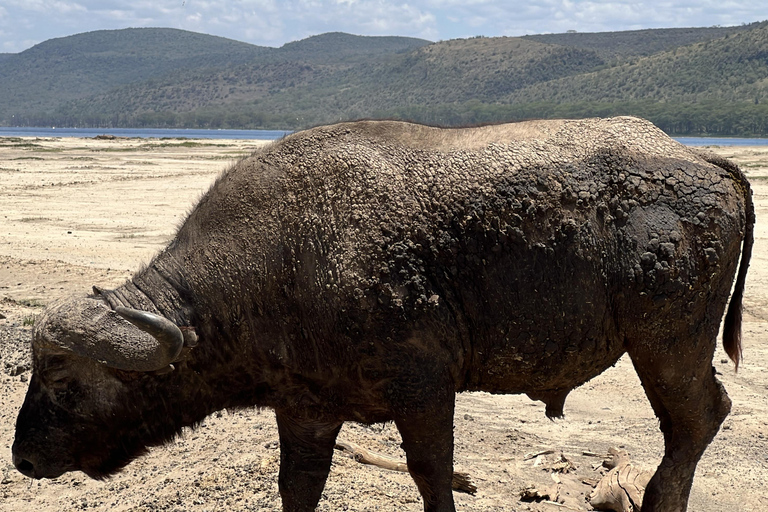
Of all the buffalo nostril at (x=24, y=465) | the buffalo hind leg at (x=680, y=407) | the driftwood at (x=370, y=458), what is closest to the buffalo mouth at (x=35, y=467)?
the buffalo nostril at (x=24, y=465)

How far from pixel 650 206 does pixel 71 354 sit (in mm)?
3092

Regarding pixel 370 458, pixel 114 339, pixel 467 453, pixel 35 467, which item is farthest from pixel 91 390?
pixel 467 453

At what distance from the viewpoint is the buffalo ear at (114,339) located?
13.2ft

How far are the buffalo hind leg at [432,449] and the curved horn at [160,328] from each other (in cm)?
117

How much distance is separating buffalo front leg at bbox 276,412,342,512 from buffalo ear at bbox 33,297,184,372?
43.3 inches

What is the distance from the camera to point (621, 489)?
231 inches

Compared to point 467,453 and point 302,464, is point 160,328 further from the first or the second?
point 467,453

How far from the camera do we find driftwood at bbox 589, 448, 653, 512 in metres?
5.80

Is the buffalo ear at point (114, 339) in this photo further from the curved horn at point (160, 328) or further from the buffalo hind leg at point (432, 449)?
the buffalo hind leg at point (432, 449)

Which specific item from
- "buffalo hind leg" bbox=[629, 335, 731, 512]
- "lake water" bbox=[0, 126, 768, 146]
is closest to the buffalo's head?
"buffalo hind leg" bbox=[629, 335, 731, 512]

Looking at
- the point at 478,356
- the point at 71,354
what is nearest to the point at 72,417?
the point at 71,354

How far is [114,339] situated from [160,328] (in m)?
0.24

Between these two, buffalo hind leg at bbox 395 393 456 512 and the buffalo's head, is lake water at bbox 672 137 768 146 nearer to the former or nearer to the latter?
buffalo hind leg at bbox 395 393 456 512

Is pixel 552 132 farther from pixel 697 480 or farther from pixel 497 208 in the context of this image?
pixel 697 480
